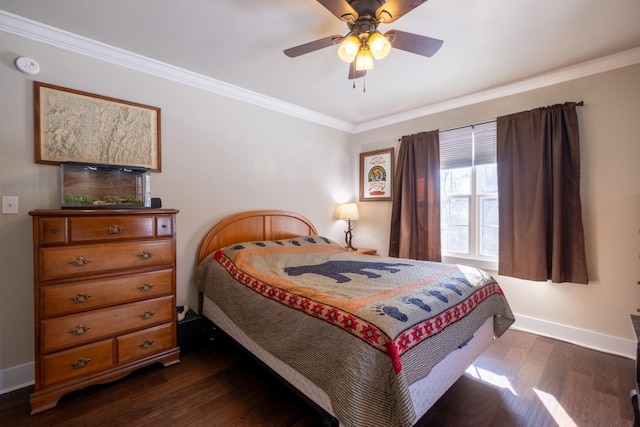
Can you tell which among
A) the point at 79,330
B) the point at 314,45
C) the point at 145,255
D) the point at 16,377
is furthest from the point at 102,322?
the point at 314,45

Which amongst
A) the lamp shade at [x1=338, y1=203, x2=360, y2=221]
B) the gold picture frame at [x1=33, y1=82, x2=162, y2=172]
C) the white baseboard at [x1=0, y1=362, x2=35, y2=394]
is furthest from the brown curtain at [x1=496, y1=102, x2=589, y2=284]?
the white baseboard at [x1=0, y1=362, x2=35, y2=394]

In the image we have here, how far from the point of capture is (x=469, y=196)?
3.23 m

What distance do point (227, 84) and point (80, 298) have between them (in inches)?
89.4

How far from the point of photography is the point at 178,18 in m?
1.87

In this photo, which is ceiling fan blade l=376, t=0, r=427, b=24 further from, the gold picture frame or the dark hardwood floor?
the dark hardwood floor

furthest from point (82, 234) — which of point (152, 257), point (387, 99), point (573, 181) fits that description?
point (573, 181)

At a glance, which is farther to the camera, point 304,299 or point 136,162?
point 136,162

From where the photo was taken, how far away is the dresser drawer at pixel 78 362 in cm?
166

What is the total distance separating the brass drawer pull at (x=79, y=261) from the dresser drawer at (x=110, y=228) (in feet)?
0.38

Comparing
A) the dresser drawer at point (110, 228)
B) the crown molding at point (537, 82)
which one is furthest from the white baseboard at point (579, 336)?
Answer: the dresser drawer at point (110, 228)

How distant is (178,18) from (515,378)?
3502 mm

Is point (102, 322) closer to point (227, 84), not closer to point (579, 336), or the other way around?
point (227, 84)

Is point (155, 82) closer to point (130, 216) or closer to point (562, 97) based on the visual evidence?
point (130, 216)

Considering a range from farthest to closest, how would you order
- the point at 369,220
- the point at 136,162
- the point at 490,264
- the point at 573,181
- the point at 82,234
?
the point at 369,220 → the point at 490,264 → the point at 573,181 → the point at 136,162 → the point at 82,234
